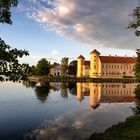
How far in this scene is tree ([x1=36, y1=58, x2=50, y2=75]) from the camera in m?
156

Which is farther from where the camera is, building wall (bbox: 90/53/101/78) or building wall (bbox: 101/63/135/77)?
building wall (bbox: 90/53/101/78)

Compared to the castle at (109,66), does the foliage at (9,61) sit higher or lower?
lower

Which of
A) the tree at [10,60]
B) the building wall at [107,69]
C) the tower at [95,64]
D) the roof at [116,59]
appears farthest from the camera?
the roof at [116,59]

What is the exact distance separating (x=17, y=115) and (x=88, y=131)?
462 inches

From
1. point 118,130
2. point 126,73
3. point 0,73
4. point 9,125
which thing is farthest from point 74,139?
point 126,73

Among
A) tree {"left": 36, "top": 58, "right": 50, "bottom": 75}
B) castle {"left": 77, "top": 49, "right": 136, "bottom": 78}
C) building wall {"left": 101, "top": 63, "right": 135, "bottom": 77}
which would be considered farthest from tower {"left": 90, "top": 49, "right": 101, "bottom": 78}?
tree {"left": 36, "top": 58, "right": 50, "bottom": 75}

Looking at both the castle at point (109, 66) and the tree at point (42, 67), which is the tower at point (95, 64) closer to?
the castle at point (109, 66)

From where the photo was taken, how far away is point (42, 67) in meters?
160

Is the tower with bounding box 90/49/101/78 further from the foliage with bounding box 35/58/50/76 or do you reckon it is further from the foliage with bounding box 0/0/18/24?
the foliage with bounding box 0/0/18/24

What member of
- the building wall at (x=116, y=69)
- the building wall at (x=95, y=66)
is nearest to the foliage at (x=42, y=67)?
the building wall at (x=95, y=66)

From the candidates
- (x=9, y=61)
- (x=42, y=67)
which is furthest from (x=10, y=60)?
(x=42, y=67)

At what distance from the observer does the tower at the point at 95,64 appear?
170500 millimetres

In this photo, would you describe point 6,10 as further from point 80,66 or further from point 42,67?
point 80,66

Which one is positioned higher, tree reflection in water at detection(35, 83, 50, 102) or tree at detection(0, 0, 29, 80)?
tree at detection(0, 0, 29, 80)
